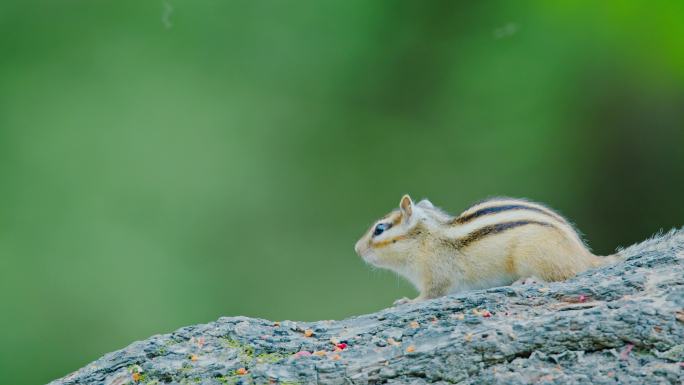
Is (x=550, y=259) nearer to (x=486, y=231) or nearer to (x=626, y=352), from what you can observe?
(x=486, y=231)

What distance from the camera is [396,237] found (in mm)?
4426

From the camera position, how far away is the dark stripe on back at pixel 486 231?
3.89 m

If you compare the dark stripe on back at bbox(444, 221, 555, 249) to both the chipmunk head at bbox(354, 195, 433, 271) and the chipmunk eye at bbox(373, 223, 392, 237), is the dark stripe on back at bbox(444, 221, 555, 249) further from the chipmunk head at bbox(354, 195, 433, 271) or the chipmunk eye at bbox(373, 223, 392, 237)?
the chipmunk eye at bbox(373, 223, 392, 237)

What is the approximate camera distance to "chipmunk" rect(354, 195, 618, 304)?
3.81m

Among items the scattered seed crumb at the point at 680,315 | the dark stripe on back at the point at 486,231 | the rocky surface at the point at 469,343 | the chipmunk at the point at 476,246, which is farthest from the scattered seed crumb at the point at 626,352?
the dark stripe on back at the point at 486,231

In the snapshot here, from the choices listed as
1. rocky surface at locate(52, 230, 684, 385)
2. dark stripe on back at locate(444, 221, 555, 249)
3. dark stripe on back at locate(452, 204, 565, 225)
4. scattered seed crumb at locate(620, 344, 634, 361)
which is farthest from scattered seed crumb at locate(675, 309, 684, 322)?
dark stripe on back at locate(452, 204, 565, 225)

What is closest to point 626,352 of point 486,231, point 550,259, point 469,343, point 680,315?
point 680,315

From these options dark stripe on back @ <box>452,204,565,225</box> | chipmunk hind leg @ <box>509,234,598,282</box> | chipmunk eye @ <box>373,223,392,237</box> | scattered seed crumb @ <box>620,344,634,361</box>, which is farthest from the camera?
chipmunk eye @ <box>373,223,392,237</box>

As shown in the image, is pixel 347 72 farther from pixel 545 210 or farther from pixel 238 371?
pixel 238 371

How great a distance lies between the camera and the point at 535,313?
3074mm

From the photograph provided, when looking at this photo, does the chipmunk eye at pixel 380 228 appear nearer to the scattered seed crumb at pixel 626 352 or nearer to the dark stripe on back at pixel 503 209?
the dark stripe on back at pixel 503 209

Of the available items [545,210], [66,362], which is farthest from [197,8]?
[545,210]

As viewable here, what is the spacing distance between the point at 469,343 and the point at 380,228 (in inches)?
64.8

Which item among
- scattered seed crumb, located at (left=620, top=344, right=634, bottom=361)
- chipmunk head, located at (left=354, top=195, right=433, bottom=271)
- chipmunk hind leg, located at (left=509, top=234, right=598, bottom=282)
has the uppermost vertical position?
chipmunk head, located at (left=354, top=195, right=433, bottom=271)
